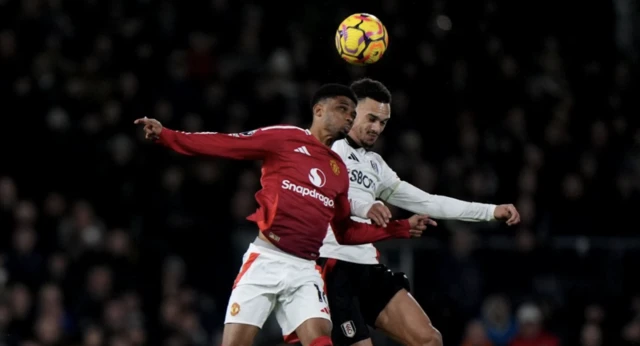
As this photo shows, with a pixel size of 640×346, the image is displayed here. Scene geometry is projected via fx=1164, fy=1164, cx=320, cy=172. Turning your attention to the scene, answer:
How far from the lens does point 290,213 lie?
275 inches

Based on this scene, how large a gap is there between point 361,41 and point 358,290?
1.73 metres

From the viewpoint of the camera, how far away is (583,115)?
14.8 meters

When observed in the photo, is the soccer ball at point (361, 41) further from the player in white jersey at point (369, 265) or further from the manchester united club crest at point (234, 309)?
the manchester united club crest at point (234, 309)

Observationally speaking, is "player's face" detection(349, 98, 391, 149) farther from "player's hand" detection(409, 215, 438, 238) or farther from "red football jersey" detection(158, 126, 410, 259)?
"player's hand" detection(409, 215, 438, 238)

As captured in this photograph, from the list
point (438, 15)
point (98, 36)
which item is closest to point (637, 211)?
point (438, 15)

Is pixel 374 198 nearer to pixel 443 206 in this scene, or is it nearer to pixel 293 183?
pixel 443 206

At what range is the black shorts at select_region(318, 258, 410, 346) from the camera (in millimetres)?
7508

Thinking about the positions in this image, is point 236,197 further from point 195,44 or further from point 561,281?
point 561,281

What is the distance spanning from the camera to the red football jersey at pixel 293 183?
6.98 metres

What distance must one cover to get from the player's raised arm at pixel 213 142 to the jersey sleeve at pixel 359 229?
0.64 meters

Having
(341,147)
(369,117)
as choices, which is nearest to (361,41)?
(369,117)

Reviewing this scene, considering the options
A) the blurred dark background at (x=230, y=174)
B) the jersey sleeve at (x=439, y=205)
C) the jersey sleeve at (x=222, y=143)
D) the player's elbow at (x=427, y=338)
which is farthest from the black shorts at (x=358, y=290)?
the blurred dark background at (x=230, y=174)

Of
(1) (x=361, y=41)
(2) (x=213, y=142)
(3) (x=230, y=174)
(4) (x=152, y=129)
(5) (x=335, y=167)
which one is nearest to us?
(4) (x=152, y=129)

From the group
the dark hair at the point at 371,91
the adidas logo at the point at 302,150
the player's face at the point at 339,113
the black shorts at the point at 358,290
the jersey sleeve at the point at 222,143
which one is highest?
the dark hair at the point at 371,91
